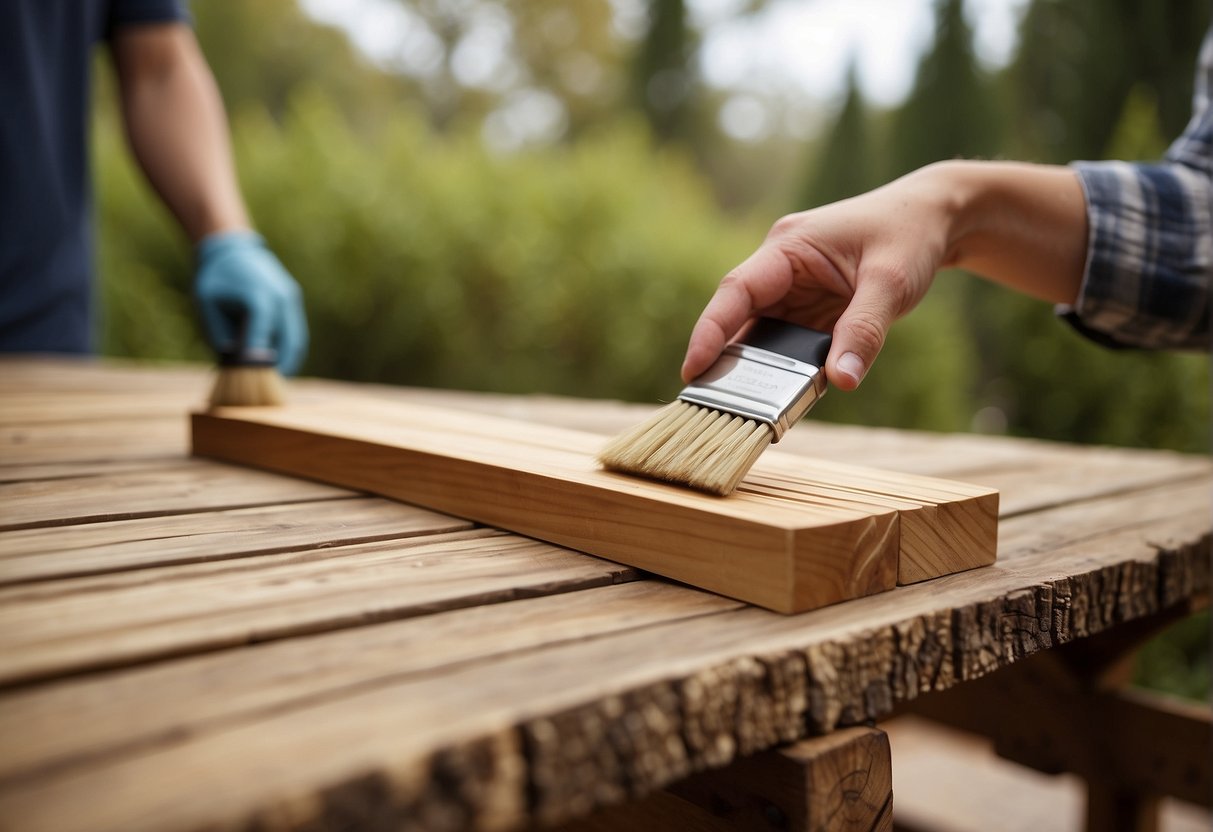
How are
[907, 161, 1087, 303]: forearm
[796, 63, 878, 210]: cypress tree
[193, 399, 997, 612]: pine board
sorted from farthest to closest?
[796, 63, 878, 210]: cypress tree
[907, 161, 1087, 303]: forearm
[193, 399, 997, 612]: pine board

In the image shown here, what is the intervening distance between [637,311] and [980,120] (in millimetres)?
2653

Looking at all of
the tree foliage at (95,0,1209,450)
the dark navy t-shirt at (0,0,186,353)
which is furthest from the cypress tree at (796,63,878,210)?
the dark navy t-shirt at (0,0,186,353)

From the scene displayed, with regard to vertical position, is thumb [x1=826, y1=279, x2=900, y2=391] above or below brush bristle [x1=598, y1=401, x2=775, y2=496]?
above

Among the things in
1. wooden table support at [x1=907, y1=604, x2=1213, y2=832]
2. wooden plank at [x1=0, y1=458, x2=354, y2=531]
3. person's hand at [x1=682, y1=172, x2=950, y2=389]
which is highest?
person's hand at [x1=682, y1=172, x2=950, y2=389]

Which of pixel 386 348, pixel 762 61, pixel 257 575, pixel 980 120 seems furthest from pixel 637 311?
pixel 762 61

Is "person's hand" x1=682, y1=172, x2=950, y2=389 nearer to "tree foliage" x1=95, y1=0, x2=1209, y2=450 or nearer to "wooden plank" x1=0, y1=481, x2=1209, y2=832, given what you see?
"wooden plank" x1=0, y1=481, x2=1209, y2=832

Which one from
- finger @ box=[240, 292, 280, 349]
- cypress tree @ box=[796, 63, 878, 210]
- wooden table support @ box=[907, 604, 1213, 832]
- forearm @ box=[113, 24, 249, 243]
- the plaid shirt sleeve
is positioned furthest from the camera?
cypress tree @ box=[796, 63, 878, 210]

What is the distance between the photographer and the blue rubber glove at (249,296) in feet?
5.66

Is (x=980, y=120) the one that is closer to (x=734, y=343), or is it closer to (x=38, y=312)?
(x=38, y=312)

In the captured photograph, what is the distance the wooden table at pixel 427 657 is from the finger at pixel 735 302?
0.50ft

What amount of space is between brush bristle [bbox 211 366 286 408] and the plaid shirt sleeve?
97 centimetres

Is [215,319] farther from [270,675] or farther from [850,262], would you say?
[270,675]

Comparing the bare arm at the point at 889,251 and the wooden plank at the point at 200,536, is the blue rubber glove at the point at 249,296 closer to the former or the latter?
the wooden plank at the point at 200,536

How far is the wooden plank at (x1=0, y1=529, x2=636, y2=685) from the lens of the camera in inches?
21.2
